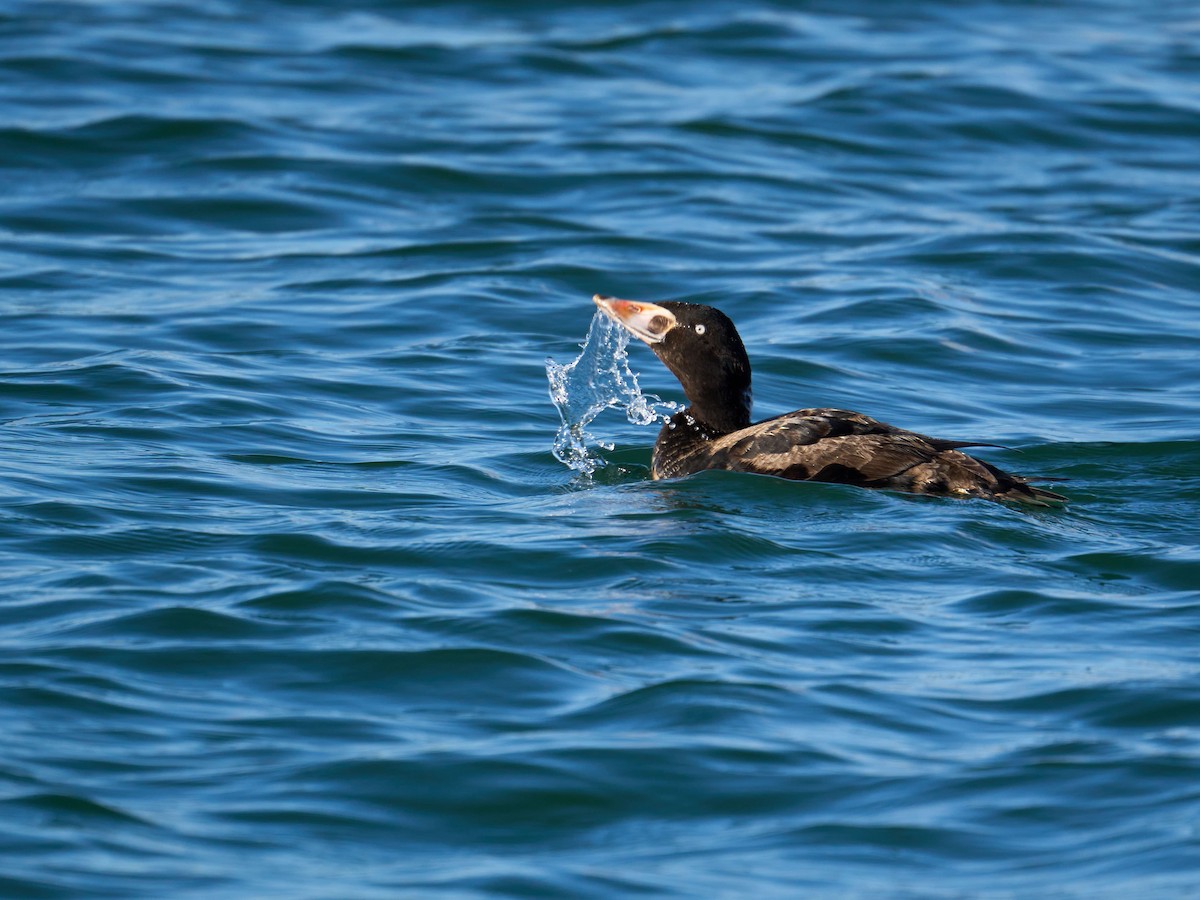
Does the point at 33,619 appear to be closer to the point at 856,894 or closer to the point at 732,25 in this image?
the point at 856,894

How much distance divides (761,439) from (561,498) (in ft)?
3.04

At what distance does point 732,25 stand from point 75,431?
1438cm

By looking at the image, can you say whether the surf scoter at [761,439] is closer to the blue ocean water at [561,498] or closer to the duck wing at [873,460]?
the duck wing at [873,460]

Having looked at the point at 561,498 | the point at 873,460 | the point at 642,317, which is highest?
the point at 642,317

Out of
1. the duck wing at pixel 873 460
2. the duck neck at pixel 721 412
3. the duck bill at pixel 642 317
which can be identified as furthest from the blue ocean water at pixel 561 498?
the duck bill at pixel 642 317

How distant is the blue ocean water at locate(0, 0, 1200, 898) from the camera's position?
197 inches

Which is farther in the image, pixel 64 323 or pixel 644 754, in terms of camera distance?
pixel 64 323

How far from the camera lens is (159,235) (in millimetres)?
14391

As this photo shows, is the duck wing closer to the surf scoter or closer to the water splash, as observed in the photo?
the surf scoter

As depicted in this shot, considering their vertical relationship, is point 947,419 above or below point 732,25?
below

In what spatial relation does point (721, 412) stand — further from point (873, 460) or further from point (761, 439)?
point (873, 460)

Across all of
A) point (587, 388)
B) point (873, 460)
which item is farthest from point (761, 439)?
point (587, 388)

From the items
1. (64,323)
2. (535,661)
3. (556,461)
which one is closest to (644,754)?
(535,661)

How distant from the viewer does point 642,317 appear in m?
8.69
